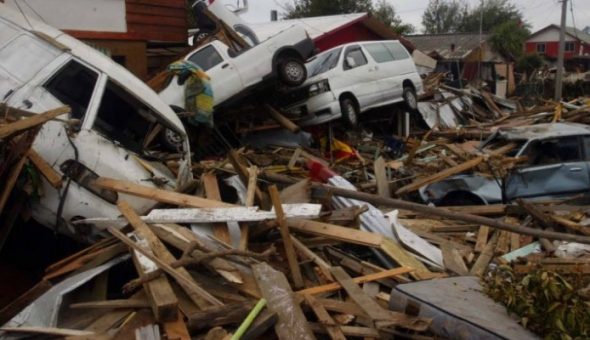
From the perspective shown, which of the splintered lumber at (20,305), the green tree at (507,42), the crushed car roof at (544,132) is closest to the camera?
the splintered lumber at (20,305)

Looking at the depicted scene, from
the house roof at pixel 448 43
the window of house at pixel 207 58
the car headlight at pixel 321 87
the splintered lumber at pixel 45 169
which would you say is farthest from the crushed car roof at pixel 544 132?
the house roof at pixel 448 43

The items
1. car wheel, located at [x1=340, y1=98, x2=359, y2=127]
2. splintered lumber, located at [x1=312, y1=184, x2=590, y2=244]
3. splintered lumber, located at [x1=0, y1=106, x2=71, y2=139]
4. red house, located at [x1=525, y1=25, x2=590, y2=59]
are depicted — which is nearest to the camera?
splintered lumber, located at [x1=0, y1=106, x2=71, y2=139]

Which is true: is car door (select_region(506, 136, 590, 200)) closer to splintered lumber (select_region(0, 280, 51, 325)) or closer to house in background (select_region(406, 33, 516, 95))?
splintered lumber (select_region(0, 280, 51, 325))

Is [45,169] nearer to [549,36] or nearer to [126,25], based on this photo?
[126,25]

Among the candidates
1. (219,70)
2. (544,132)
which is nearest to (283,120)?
(219,70)

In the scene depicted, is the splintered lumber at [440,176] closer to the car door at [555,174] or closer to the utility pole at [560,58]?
the car door at [555,174]

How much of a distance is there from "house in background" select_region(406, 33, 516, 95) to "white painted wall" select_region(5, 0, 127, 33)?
18017mm

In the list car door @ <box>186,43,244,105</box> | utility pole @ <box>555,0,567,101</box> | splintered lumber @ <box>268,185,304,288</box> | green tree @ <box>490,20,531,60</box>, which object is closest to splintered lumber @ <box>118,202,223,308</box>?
splintered lumber @ <box>268,185,304,288</box>

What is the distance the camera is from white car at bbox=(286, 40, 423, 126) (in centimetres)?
1405

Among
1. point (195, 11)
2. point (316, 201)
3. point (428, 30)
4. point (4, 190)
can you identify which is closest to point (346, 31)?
A: point (195, 11)

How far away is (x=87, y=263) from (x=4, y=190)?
42.5 inches

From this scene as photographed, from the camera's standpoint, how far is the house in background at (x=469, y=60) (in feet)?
116

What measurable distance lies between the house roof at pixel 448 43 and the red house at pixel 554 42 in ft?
47.6

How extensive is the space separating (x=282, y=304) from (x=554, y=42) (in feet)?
217
